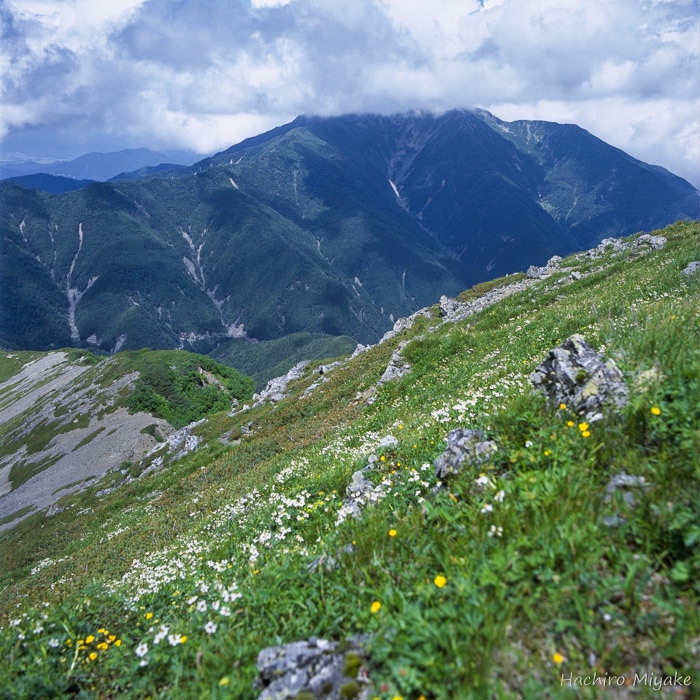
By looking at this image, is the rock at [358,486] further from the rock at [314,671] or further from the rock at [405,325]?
the rock at [405,325]

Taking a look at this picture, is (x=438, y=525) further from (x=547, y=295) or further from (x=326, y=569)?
(x=547, y=295)

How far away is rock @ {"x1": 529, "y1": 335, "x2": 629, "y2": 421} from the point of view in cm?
545

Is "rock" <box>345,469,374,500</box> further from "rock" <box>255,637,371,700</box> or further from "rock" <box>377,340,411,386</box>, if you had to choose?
"rock" <box>377,340,411,386</box>

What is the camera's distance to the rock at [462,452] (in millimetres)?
5889

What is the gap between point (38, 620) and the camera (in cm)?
570

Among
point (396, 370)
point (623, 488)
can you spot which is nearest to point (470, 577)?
point (623, 488)

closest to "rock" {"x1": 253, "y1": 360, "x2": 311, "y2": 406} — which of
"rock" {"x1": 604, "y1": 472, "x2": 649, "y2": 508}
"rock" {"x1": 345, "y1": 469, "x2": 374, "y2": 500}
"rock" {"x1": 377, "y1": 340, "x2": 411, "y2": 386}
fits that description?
"rock" {"x1": 377, "y1": 340, "x2": 411, "y2": 386}

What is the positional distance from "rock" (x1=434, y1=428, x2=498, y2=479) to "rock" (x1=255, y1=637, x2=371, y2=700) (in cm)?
291

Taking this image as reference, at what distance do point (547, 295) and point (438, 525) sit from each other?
2245 cm

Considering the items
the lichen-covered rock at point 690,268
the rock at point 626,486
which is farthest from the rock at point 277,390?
the rock at point 626,486

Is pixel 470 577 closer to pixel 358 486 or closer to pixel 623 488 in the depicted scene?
pixel 623 488

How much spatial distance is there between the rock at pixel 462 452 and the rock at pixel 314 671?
291cm

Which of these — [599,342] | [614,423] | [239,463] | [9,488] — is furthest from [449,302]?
[9,488]

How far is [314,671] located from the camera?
3709mm
